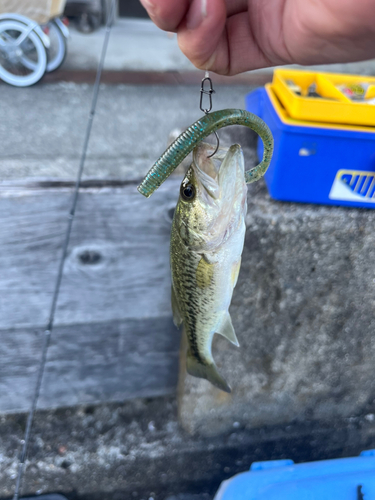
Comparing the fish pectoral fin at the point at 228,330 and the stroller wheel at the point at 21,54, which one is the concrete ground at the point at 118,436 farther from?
the fish pectoral fin at the point at 228,330

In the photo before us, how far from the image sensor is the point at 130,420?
2.63 m

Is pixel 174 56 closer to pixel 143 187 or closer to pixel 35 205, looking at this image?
pixel 35 205

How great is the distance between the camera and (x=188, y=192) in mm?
1109

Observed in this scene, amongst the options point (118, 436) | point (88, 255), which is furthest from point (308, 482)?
point (88, 255)

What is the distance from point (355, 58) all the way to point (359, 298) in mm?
1417

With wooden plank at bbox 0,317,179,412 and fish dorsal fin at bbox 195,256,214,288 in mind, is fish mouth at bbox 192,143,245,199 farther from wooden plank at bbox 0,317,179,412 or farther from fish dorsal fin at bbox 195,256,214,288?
wooden plank at bbox 0,317,179,412

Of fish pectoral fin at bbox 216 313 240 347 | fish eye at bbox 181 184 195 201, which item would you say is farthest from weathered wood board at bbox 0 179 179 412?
fish eye at bbox 181 184 195 201

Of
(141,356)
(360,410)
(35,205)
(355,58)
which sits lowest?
(360,410)

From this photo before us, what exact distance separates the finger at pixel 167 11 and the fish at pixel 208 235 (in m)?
0.33

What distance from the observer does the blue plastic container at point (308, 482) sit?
190cm

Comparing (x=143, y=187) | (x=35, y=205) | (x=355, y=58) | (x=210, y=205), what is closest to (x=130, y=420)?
(x=35, y=205)

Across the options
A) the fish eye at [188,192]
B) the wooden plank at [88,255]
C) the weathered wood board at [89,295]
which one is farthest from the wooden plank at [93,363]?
the fish eye at [188,192]

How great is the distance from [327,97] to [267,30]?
2.49 ft

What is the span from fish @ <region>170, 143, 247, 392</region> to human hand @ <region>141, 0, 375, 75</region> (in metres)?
0.30
